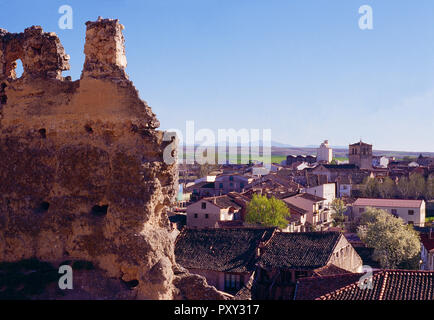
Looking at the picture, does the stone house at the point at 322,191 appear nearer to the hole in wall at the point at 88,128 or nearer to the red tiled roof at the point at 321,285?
the red tiled roof at the point at 321,285

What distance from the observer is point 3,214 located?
46.9 feet

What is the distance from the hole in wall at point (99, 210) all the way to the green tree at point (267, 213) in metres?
27.9

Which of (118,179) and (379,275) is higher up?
(118,179)

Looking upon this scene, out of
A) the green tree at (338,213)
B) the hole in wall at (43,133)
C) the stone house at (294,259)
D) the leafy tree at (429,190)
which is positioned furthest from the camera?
the leafy tree at (429,190)

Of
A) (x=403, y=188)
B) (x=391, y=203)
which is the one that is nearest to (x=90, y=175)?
(x=391, y=203)

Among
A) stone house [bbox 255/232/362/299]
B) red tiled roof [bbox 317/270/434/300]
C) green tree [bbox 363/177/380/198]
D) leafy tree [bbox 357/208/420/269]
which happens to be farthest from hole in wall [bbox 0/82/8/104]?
green tree [bbox 363/177/380/198]

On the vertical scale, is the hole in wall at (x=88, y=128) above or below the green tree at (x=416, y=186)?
above

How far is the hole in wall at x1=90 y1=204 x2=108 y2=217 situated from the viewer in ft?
45.9

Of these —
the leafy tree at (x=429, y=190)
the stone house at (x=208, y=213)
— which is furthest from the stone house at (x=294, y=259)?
the leafy tree at (x=429, y=190)

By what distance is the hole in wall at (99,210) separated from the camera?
13999 millimetres

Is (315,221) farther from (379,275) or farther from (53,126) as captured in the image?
(53,126)
